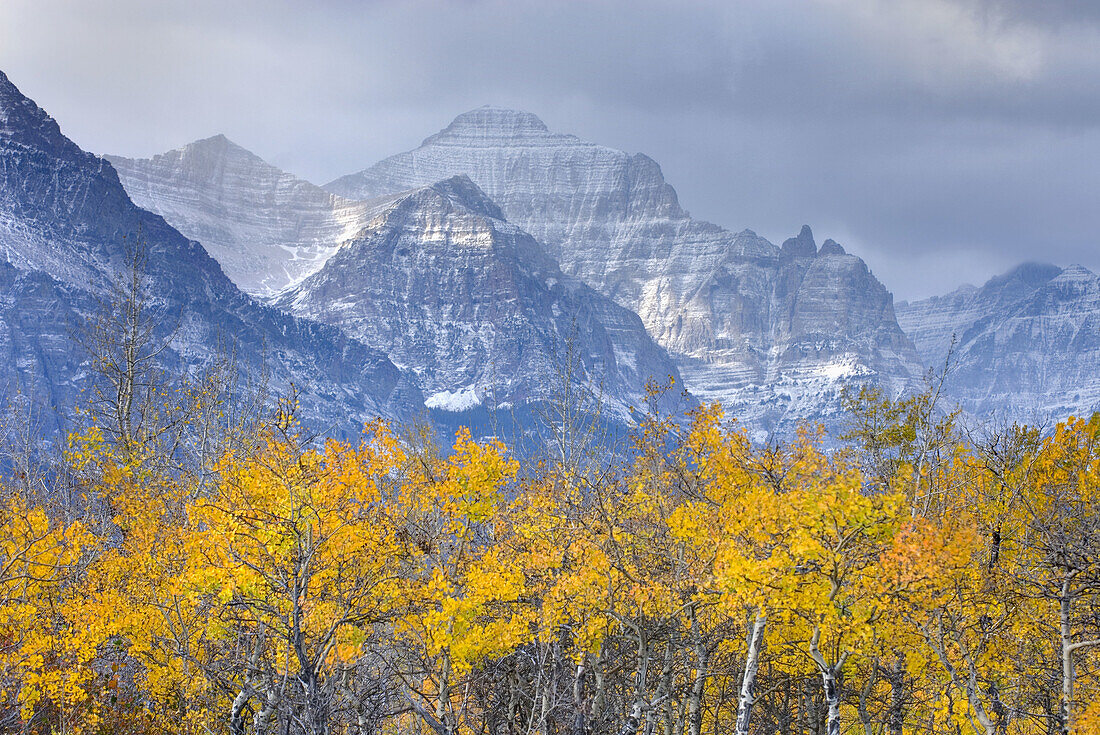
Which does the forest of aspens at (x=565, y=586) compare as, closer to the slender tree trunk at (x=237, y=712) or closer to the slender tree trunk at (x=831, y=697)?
the slender tree trunk at (x=831, y=697)

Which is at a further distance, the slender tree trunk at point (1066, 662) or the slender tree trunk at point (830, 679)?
the slender tree trunk at point (830, 679)

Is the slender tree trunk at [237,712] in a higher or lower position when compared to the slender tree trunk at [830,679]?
lower

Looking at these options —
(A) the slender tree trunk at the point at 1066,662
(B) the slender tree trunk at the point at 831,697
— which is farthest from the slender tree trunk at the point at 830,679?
(A) the slender tree trunk at the point at 1066,662

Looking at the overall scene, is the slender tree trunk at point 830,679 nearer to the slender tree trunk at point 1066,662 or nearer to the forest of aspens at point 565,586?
the forest of aspens at point 565,586

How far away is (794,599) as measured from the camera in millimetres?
22328

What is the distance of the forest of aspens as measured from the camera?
21531mm

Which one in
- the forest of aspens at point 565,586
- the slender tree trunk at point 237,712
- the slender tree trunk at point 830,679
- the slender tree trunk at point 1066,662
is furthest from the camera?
the slender tree trunk at point 237,712

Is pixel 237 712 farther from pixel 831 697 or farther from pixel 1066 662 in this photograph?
pixel 1066 662

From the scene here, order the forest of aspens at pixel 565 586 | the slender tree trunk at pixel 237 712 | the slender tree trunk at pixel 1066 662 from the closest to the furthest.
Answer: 1. the forest of aspens at pixel 565 586
2. the slender tree trunk at pixel 1066 662
3. the slender tree trunk at pixel 237 712

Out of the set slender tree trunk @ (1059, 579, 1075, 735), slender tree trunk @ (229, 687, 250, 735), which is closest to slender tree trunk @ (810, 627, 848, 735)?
slender tree trunk @ (1059, 579, 1075, 735)

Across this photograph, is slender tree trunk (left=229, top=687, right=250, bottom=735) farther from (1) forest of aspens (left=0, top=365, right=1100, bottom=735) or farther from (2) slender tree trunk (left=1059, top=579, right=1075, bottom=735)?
(2) slender tree trunk (left=1059, top=579, right=1075, bottom=735)

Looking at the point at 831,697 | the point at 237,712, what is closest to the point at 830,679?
the point at 831,697

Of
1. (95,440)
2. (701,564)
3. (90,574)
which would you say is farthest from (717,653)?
(95,440)

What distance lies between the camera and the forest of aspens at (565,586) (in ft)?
70.6
